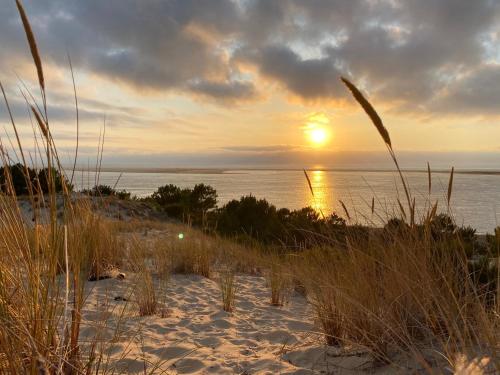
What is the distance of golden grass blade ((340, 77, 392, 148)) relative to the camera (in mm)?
2023

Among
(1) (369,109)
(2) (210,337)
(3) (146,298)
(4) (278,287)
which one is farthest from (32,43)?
(4) (278,287)

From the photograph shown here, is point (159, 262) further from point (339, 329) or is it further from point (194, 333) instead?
point (339, 329)

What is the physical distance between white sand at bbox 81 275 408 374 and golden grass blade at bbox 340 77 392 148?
1394 millimetres

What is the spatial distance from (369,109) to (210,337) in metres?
2.30

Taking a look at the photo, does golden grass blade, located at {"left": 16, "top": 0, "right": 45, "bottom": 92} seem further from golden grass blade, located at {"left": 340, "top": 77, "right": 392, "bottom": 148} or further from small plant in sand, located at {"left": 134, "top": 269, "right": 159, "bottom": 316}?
small plant in sand, located at {"left": 134, "top": 269, "right": 159, "bottom": 316}

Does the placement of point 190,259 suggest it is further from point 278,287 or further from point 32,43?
point 32,43

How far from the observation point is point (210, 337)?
341 centimetres

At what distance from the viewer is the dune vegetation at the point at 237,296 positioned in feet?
6.02

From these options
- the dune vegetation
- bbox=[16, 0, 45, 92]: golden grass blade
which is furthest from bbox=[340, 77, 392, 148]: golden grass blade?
bbox=[16, 0, 45, 92]: golden grass blade

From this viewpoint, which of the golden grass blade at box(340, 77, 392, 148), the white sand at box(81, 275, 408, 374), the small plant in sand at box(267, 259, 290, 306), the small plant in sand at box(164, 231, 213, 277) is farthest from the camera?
the small plant in sand at box(164, 231, 213, 277)

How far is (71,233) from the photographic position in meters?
2.27

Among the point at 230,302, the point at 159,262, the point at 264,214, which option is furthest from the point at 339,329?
the point at 264,214

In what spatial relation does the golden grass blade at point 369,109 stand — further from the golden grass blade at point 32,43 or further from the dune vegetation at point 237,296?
the golden grass blade at point 32,43

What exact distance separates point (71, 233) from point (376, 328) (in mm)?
1939
